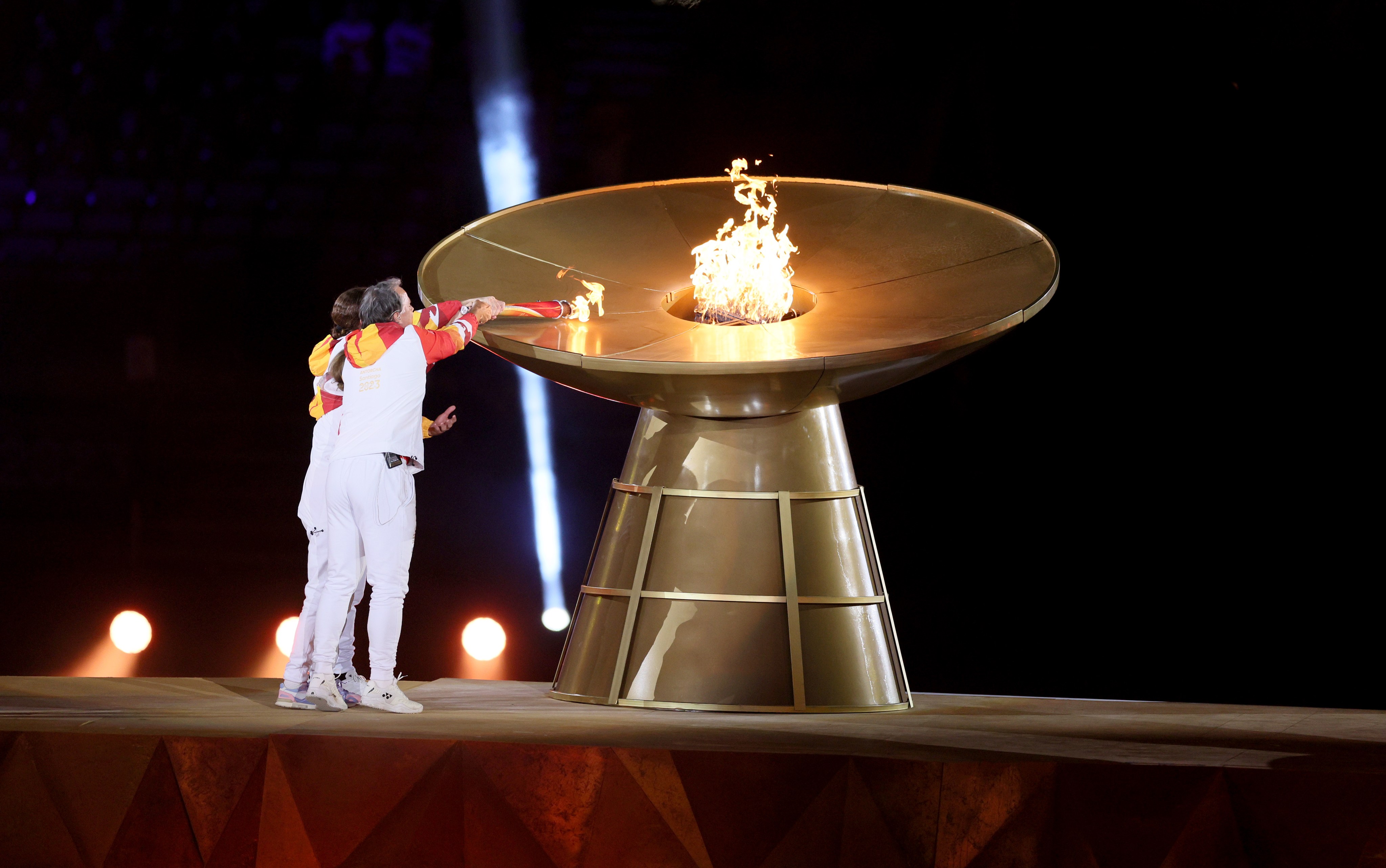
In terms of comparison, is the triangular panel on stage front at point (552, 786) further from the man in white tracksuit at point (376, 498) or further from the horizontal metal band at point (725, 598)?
the horizontal metal band at point (725, 598)

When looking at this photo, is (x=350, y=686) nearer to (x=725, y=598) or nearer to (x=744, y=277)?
(x=725, y=598)

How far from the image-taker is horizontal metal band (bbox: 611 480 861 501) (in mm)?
5734

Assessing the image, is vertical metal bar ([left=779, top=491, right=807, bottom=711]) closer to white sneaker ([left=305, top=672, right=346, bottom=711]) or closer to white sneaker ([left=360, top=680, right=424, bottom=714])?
white sneaker ([left=360, top=680, right=424, bottom=714])

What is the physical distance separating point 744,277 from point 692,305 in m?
0.43

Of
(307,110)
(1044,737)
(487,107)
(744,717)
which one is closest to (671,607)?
(744,717)

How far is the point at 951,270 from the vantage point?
6.20 meters

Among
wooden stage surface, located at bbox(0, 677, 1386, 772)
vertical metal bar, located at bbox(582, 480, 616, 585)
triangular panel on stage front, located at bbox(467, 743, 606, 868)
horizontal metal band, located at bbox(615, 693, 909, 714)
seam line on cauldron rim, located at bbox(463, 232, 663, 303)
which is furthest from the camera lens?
seam line on cauldron rim, located at bbox(463, 232, 663, 303)

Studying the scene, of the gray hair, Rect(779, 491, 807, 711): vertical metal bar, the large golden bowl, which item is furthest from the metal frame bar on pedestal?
the gray hair

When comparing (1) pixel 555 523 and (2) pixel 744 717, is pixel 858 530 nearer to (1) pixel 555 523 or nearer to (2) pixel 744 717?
(2) pixel 744 717

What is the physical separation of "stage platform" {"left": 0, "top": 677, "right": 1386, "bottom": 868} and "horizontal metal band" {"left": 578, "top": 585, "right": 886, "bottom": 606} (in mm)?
1521

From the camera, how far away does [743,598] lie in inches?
218

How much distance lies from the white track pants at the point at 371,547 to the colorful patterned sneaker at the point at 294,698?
141 millimetres

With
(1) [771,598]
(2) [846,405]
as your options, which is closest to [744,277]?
(1) [771,598]

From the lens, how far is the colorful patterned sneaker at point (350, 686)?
16.9 ft
